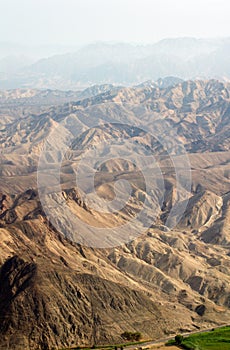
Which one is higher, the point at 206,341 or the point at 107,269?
the point at 206,341

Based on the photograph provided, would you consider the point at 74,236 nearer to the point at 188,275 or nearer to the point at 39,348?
the point at 188,275

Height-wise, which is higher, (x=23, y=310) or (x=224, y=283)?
(x=23, y=310)

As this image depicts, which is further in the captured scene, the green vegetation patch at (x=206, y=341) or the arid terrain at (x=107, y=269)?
the arid terrain at (x=107, y=269)

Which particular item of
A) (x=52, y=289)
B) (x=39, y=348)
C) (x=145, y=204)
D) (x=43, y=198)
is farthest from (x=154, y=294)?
(x=145, y=204)

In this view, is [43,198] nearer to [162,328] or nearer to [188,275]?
[188,275]

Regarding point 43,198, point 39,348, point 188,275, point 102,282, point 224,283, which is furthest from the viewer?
point 43,198

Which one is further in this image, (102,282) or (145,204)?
(145,204)

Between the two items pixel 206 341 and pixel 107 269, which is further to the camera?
pixel 107 269

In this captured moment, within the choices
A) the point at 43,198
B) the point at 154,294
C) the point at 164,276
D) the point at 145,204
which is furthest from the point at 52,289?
the point at 145,204

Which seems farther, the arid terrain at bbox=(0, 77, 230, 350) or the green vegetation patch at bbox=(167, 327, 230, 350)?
the arid terrain at bbox=(0, 77, 230, 350)

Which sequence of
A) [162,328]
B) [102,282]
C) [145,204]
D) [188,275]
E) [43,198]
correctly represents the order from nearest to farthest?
[162,328]
[102,282]
[188,275]
[43,198]
[145,204]
